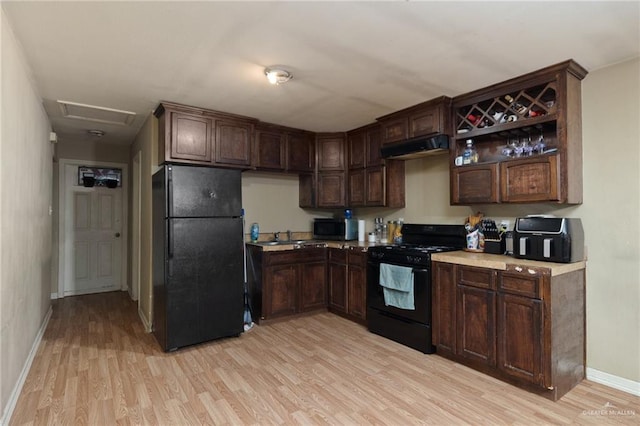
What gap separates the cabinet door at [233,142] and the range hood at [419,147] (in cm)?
150

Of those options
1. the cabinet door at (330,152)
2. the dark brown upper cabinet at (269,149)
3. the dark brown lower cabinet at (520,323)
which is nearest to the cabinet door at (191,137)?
the dark brown upper cabinet at (269,149)

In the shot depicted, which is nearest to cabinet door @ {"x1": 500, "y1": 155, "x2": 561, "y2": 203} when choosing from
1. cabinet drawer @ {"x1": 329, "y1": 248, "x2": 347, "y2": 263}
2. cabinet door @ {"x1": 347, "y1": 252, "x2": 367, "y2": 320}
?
cabinet door @ {"x1": 347, "y1": 252, "x2": 367, "y2": 320}

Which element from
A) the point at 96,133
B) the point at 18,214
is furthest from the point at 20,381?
the point at 96,133

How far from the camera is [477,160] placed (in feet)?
10.5

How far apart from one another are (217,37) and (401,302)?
105 inches

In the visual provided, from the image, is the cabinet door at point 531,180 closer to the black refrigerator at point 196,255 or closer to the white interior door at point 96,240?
the black refrigerator at point 196,255

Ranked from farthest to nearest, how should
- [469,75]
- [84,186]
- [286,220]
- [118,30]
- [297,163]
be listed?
[84,186] < [286,220] < [297,163] < [469,75] < [118,30]

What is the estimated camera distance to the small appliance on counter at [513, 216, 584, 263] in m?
2.45

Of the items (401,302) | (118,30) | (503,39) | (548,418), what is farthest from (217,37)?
(548,418)

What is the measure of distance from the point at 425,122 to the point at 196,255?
256 cm

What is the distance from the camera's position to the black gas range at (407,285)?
309 centimetres

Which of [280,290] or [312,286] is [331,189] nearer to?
[312,286]

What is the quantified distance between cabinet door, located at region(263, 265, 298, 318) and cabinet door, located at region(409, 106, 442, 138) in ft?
6.70

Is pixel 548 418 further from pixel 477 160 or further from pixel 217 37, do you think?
pixel 217 37
